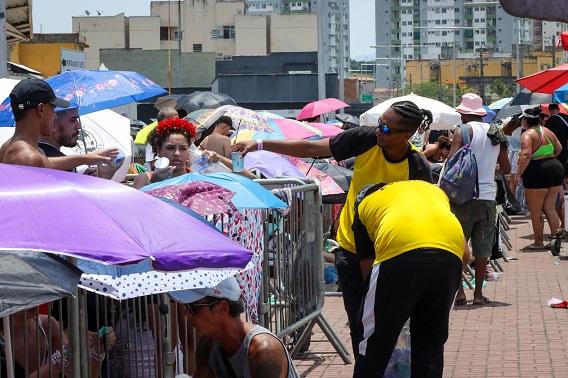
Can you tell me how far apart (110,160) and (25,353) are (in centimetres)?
204

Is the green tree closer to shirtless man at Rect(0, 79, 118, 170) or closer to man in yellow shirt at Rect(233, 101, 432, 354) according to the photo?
man in yellow shirt at Rect(233, 101, 432, 354)

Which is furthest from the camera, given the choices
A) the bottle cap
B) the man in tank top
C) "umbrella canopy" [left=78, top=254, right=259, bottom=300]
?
the bottle cap

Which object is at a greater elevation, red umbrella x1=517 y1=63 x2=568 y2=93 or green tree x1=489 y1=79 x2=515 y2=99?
red umbrella x1=517 y1=63 x2=568 y2=93

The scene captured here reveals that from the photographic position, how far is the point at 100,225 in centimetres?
455

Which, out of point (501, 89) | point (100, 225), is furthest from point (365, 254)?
point (501, 89)

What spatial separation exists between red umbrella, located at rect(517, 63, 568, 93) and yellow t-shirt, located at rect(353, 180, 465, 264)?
310 inches

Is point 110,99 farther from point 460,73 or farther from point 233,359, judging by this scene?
point 460,73

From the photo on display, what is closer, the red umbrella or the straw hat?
the straw hat

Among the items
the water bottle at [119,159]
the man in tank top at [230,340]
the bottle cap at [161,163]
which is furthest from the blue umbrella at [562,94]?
the man in tank top at [230,340]

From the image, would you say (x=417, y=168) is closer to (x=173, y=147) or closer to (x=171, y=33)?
(x=173, y=147)

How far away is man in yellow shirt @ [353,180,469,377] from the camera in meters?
6.66

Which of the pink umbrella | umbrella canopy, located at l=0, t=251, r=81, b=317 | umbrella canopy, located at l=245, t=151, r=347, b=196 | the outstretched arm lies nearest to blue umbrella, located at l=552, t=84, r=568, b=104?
umbrella canopy, located at l=245, t=151, r=347, b=196

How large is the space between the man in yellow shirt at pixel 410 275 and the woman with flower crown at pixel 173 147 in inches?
82.9

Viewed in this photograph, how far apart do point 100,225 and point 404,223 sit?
2.51 meters
